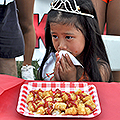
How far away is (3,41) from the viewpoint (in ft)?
3.92

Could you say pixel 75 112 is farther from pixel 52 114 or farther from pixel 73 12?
pixel 73 12

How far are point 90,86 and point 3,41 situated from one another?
2.36 ft

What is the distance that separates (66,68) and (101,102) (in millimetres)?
468

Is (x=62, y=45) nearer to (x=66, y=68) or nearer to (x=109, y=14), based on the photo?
(x=66, y=68)

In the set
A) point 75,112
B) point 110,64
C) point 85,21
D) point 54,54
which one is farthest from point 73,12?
point 75,112

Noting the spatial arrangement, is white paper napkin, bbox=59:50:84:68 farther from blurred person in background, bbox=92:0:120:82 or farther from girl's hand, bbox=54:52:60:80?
blurred person in background, bbox=92:0:120:82

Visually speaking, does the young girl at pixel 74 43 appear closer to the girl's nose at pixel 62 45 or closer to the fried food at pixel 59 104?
the girl's nose at pixel 62 45

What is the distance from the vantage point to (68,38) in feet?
3.62

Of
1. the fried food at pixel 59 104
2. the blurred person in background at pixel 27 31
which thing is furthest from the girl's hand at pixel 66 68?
the fried food at pixel 59 104

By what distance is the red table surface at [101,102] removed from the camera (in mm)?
617

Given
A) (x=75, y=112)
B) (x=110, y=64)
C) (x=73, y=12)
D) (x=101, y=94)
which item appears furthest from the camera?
(x=110, y=64)

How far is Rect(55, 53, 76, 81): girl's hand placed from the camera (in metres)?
1.16

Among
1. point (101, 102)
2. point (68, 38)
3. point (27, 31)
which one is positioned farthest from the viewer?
point (27, 31)

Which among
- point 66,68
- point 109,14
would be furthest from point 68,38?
point 109,14
